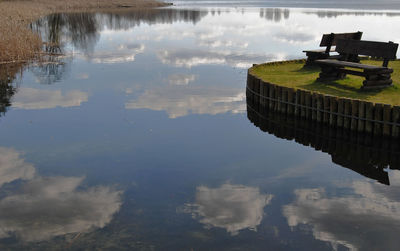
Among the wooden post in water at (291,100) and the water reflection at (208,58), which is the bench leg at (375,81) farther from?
the water reflection at (208,58)

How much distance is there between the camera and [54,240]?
8750 millimetres

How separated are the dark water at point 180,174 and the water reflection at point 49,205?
1.5 inches

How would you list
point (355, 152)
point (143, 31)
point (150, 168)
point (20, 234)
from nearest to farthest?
point (20, 234) → point (150, 168) → point (355, 152) → point (143, 31)

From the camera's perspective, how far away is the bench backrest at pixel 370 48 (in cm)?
1625

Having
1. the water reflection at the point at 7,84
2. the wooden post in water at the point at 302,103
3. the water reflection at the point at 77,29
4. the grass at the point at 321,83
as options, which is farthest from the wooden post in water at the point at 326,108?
the water reflection at the point at 77,29

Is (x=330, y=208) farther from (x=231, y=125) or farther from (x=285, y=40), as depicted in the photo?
(x=285, y=40)

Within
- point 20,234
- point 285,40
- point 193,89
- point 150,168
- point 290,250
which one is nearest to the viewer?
point 290,250

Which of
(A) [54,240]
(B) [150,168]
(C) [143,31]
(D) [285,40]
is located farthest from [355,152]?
(C) [143,31]

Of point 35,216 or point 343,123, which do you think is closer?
point 35,216

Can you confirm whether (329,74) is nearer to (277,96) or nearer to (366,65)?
(366,65)

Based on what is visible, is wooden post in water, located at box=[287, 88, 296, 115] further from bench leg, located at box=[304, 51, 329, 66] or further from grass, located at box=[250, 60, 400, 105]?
bench leg, located at box=[304, 51, 329, 66]

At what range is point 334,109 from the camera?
15.0 m

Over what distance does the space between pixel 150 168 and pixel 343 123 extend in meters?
6.50

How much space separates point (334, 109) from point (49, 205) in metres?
9.23
